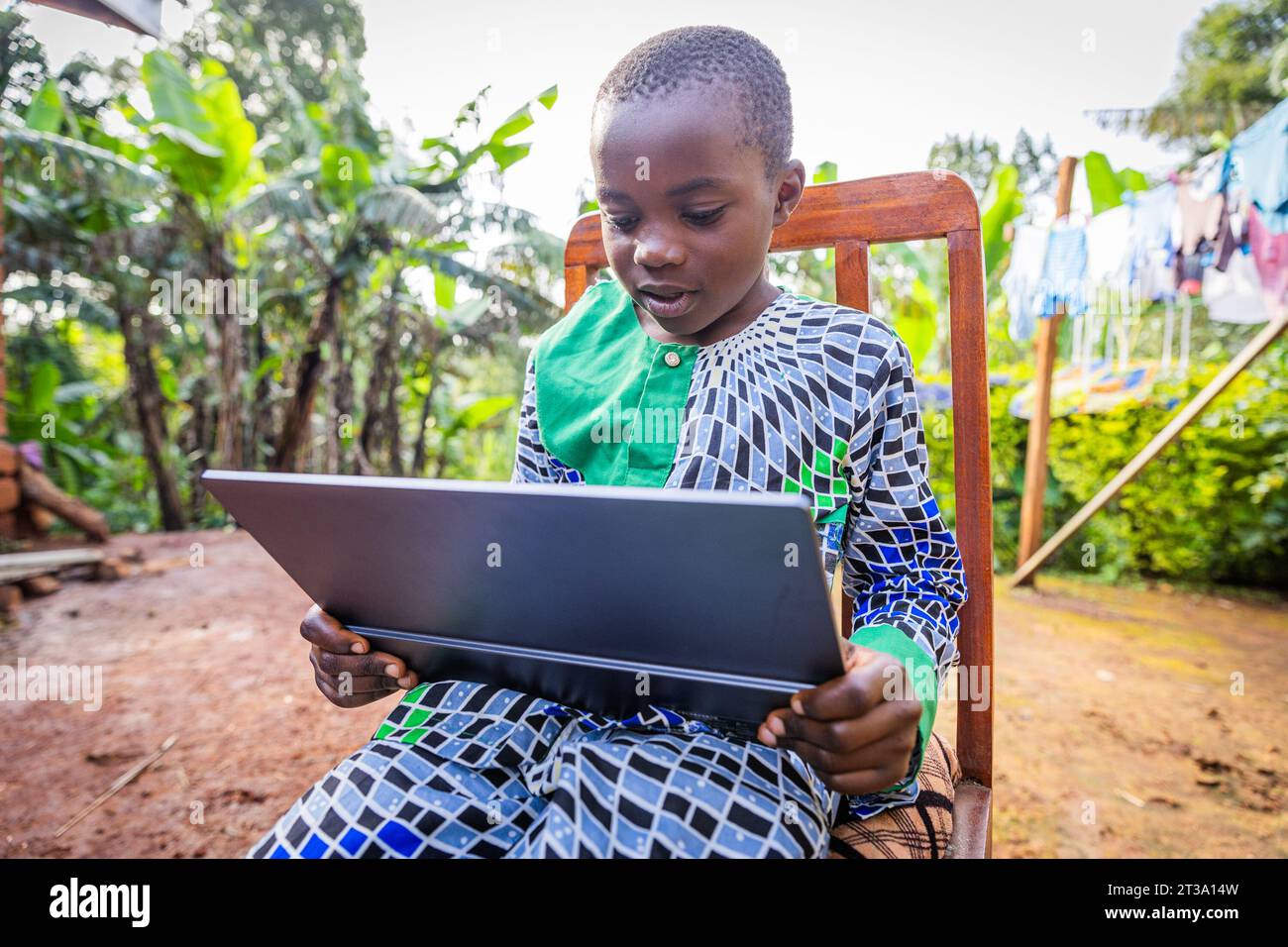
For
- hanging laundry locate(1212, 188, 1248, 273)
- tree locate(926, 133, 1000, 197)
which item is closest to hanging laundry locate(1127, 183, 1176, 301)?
hanging laundry locate(1212, 188, 1248, 273)

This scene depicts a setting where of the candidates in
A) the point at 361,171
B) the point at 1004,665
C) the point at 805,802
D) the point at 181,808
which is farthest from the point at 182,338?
the point at 805,802

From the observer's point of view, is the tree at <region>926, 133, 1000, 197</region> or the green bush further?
the tree at <region>926, 133, 1000, 197</region>

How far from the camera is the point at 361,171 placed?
5234mm

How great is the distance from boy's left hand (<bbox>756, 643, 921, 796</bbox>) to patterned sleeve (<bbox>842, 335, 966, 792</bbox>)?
0.52 feet

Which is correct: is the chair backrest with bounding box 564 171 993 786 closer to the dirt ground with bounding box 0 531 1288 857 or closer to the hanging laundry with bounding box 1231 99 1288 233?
the dirt ground with bounding box 0 531 1288 857

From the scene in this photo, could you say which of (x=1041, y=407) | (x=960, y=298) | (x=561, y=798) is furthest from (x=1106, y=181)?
(x=561, y=798)

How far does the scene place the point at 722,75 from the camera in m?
0.84

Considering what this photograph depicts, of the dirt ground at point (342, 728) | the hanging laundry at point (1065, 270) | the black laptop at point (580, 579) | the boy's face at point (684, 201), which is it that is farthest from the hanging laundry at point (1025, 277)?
the black laptop at point (580, 579)

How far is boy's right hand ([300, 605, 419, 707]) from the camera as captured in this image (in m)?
0.83

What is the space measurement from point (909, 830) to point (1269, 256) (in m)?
4.67

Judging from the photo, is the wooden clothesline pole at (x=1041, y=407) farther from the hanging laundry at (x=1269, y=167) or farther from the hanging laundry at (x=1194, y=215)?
the hanging laundry at (x=1269, y=167)

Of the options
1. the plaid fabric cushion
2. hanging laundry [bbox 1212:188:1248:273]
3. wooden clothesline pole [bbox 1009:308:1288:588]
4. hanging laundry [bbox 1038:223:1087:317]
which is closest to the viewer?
the plaid fabric cushion
